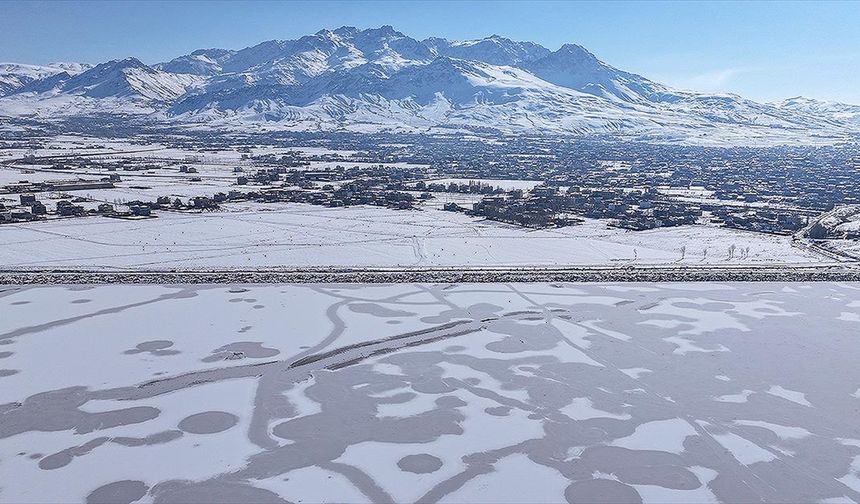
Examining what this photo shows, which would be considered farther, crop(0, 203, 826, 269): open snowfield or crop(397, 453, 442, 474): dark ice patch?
crop(0, 203, 826, 269): open snowfield

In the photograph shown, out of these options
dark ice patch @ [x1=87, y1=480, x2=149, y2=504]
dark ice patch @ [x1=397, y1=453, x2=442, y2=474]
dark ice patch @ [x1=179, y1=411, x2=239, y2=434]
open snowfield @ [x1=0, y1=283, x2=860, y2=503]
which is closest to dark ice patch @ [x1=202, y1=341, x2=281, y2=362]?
open snowfield @ [x1=0, y1=283, x2=860, y2=503]

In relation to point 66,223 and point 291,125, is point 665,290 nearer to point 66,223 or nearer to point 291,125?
point 66,223

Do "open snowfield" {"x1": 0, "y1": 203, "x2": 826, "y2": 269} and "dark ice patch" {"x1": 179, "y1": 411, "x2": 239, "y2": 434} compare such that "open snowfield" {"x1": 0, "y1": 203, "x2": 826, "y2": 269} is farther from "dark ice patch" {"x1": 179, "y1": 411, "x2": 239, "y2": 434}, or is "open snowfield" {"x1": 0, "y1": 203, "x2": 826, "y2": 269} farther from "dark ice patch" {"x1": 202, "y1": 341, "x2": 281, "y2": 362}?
"dark ice patch" {"x1": 179, "y1": 411, "x2": 239, "y2": 434}

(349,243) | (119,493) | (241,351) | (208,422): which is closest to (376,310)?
(241,351)

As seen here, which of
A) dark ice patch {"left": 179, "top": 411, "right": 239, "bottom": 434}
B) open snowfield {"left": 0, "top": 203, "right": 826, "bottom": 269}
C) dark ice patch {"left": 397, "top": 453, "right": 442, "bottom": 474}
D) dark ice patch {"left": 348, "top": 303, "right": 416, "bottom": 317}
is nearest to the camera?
dark ice patch {"left": 397, "top": 453, "right": 442, "bottom": 474}

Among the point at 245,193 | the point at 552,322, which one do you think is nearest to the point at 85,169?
the point at 245,193

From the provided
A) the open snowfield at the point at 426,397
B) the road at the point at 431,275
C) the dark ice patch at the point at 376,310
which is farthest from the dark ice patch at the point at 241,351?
the road at the point at 431,275
